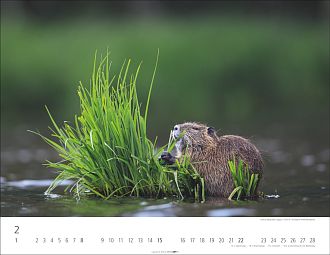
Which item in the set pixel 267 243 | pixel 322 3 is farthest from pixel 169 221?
pixel 322 3

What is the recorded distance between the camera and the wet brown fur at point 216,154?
7285mm

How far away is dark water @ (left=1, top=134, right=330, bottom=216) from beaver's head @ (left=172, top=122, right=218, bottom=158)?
595 millimetres

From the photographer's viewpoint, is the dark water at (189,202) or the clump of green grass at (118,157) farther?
the clump of green grass at (118,157)

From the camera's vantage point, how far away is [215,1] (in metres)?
32.7

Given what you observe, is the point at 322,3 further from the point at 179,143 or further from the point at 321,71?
the point at 179,143

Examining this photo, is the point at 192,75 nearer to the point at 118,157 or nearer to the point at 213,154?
the point at 213,154

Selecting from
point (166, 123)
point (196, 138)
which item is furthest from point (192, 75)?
point (196, 138)

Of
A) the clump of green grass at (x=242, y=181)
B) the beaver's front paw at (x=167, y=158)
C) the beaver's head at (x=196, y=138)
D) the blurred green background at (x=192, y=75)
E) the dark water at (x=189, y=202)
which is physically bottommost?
the dark water at (x=189, y=202)

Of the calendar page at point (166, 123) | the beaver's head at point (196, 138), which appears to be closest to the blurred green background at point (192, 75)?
the calendar page at point (166, 123)

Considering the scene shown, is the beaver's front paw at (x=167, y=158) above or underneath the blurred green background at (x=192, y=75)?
underneath

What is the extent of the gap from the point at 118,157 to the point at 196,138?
782mm

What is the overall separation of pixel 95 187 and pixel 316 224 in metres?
2.17

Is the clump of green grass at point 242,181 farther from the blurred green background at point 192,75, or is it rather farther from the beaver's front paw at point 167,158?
the blurred green background at point 192,75

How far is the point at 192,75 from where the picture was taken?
17609mm
